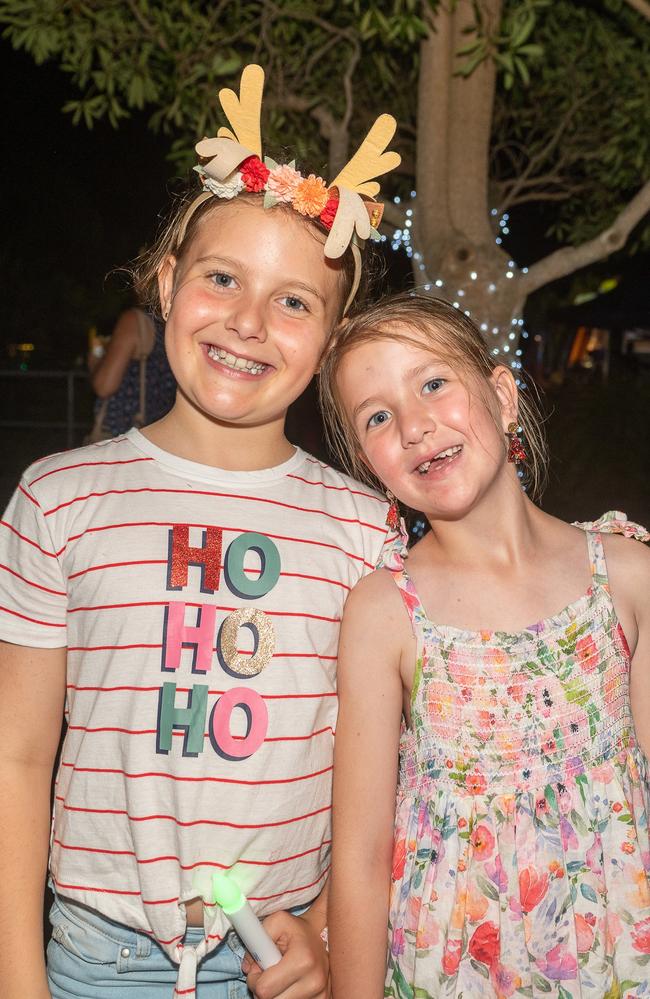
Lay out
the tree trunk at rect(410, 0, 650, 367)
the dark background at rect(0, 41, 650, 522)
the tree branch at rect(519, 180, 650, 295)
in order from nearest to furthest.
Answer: the tree trunk at rect(410, 0, 650, 367), the tree branch at rect(519, 180, 650, 295), the dark background at rect(0, 41, 650, 522)

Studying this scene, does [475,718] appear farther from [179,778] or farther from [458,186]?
[458,186]

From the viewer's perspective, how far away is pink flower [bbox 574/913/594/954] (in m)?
1.63

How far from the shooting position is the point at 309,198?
1714 millimetres

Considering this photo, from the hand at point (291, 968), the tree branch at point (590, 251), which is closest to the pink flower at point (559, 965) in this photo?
the hand at point (291, 968)

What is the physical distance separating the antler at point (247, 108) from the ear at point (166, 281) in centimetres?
25

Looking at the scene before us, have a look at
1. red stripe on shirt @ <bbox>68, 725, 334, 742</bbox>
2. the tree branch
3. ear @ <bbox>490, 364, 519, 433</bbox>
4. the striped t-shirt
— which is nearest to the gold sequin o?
the striped t-shirt

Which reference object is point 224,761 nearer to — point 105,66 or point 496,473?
point 496,473

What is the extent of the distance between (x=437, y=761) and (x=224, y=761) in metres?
0.42

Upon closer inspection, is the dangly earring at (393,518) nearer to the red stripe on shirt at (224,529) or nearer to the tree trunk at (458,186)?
the red stripe on shirt at (224,529)

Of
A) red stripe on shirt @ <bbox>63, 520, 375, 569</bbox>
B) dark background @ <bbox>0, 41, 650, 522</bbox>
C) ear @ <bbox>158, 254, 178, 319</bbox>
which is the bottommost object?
red stripe on shirt @ <bbox>63, 520, 375, 569</bbox>

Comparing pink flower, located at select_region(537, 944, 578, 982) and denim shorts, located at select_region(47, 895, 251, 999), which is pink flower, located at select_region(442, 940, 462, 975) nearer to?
pink flower, located at select_region(537, 944, 578, 982)

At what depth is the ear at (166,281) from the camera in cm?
183

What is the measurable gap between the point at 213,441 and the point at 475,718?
0.68 meters

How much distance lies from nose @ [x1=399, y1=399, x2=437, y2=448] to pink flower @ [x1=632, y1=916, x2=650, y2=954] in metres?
0.91
